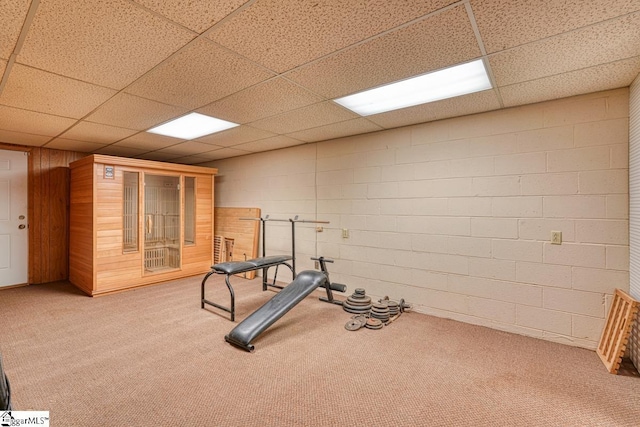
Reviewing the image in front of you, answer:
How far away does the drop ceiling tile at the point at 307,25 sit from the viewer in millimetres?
1467

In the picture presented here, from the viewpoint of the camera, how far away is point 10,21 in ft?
5.05

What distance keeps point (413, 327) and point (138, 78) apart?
11.0 feet

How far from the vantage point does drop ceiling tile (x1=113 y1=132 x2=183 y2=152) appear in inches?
162

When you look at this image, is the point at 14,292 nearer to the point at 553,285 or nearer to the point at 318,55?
the point at 318,55

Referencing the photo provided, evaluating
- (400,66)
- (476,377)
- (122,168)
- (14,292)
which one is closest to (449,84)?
(400,66)

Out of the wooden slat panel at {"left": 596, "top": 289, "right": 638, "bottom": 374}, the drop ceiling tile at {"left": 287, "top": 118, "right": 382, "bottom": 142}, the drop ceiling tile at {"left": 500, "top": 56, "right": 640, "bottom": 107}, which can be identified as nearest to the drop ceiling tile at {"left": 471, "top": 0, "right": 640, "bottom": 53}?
the drop ceiling tile at {"left": 500, "top": 56, "right": 640, "bottom": 107}

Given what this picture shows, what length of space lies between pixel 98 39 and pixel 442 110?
2.85 m

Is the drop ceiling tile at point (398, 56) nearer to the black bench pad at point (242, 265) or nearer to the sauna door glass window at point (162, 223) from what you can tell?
the black bench pad at point (242, 265)

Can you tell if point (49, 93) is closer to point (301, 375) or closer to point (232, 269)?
point (232, 269)

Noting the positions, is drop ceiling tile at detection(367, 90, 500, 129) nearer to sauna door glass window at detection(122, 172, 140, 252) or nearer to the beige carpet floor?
the beige carpet floor

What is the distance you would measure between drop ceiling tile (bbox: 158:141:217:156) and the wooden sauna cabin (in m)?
0.30

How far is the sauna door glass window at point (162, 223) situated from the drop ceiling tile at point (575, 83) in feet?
16.2

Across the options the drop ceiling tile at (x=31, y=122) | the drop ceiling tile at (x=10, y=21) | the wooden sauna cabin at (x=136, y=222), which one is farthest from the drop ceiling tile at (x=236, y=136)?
the drop ceiling tile at (x=10, y=21)

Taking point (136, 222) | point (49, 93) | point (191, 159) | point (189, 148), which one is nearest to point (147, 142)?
point (189, 148)
